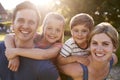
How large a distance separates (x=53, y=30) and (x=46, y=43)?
17 cm

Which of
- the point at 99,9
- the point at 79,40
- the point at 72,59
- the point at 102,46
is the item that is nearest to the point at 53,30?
the point at 79,40

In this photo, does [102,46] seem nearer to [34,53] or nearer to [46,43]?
[34,53]

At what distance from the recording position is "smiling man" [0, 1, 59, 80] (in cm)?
321

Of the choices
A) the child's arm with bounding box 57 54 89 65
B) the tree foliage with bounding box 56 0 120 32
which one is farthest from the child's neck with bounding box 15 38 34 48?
the tree foliage with bounding box 56 0 120 32

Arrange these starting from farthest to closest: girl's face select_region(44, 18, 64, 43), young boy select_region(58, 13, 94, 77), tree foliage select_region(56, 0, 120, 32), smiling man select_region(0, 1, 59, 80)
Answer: tree foliage select_region(56, 0, 120, 32) → girl's face select_region(44, 18, 64, 43) → young boy select_region(58, 13, 94, 77) → smiling man select_region(0, 1, 59, 80)

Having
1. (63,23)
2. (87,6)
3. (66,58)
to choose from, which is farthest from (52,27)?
(87,6)

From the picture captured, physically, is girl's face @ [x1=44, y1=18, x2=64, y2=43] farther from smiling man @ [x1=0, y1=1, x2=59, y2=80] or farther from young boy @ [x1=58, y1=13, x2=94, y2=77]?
smiling man @ [x1=0, y1=1, x2=59, y2=80]

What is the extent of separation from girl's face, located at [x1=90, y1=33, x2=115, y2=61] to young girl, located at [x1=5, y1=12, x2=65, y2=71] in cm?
47

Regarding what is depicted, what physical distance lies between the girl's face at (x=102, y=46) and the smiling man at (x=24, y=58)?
446 mm

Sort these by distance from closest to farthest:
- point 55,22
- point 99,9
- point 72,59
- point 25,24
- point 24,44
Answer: point 25,24 < point 24,44 < point 72,59 < point 55,22 < point 99,9

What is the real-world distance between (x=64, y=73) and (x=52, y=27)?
0.68 meters

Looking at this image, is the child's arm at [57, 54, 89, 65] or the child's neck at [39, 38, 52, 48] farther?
the child's neck at [39, 38, 52, 48]

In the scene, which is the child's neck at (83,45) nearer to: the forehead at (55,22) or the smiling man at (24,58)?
the forehead at (55,22)

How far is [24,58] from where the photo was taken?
11.2ft
